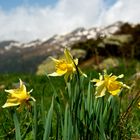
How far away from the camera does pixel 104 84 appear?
4027mm

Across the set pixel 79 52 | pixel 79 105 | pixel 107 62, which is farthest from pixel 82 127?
pixel 79 52

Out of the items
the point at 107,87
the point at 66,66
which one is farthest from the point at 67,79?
the point at 107,87

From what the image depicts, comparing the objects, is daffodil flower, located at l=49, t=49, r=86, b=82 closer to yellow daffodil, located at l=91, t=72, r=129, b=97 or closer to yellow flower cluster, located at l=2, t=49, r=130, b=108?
yellow flower cluster, located at l=2, t=49, r=130, b=108

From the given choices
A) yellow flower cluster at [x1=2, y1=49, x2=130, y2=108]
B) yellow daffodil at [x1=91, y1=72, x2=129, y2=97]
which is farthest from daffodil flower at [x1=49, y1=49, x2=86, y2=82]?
yellow daffodil at [x1=91, y1=72, x2=129, y2=97]

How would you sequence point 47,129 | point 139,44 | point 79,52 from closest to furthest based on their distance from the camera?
1. point 47,129
2. point 139,44
3. point 79,52

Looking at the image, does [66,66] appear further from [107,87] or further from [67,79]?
[107,87]

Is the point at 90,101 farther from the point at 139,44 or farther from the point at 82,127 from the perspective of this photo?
the point at 139,44

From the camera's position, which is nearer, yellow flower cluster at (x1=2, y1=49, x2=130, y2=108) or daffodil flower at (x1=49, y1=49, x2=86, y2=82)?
yellow flower cluster at (x1=2, y1=49, x2=130, y2=108)

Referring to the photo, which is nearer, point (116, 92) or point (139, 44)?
point (116, 92)

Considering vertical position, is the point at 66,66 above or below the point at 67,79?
above

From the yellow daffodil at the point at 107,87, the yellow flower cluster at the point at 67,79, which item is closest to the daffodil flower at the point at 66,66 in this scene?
the yellow flower cluster at the point at 67,79

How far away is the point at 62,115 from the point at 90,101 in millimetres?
301

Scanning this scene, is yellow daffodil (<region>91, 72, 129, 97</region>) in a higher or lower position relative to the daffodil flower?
lower

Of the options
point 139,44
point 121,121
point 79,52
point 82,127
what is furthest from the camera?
point 79,52
